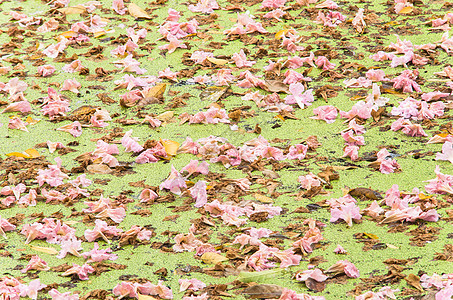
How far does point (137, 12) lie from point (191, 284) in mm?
3473

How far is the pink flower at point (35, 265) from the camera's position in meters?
2.60

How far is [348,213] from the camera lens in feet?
9.29

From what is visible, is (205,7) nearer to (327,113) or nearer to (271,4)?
(271,4)

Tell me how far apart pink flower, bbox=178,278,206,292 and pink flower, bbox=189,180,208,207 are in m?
0.61

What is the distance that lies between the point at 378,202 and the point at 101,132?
6.18 feet

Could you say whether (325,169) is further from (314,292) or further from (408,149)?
(314,292)

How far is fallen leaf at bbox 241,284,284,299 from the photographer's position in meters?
2.39

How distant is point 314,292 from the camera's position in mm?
2408

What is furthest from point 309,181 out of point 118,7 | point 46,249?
Result: point 118,7

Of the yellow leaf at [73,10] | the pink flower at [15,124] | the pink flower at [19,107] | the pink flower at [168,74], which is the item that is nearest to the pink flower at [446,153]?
the pink flower at [168,74]

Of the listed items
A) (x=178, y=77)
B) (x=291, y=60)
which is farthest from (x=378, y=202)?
(x=178, y=77)

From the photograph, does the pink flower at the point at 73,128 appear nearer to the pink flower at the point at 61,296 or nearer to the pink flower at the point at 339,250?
the pink flower at the point at 61,296

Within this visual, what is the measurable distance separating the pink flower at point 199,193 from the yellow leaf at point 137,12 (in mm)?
2613

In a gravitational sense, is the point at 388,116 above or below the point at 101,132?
above
